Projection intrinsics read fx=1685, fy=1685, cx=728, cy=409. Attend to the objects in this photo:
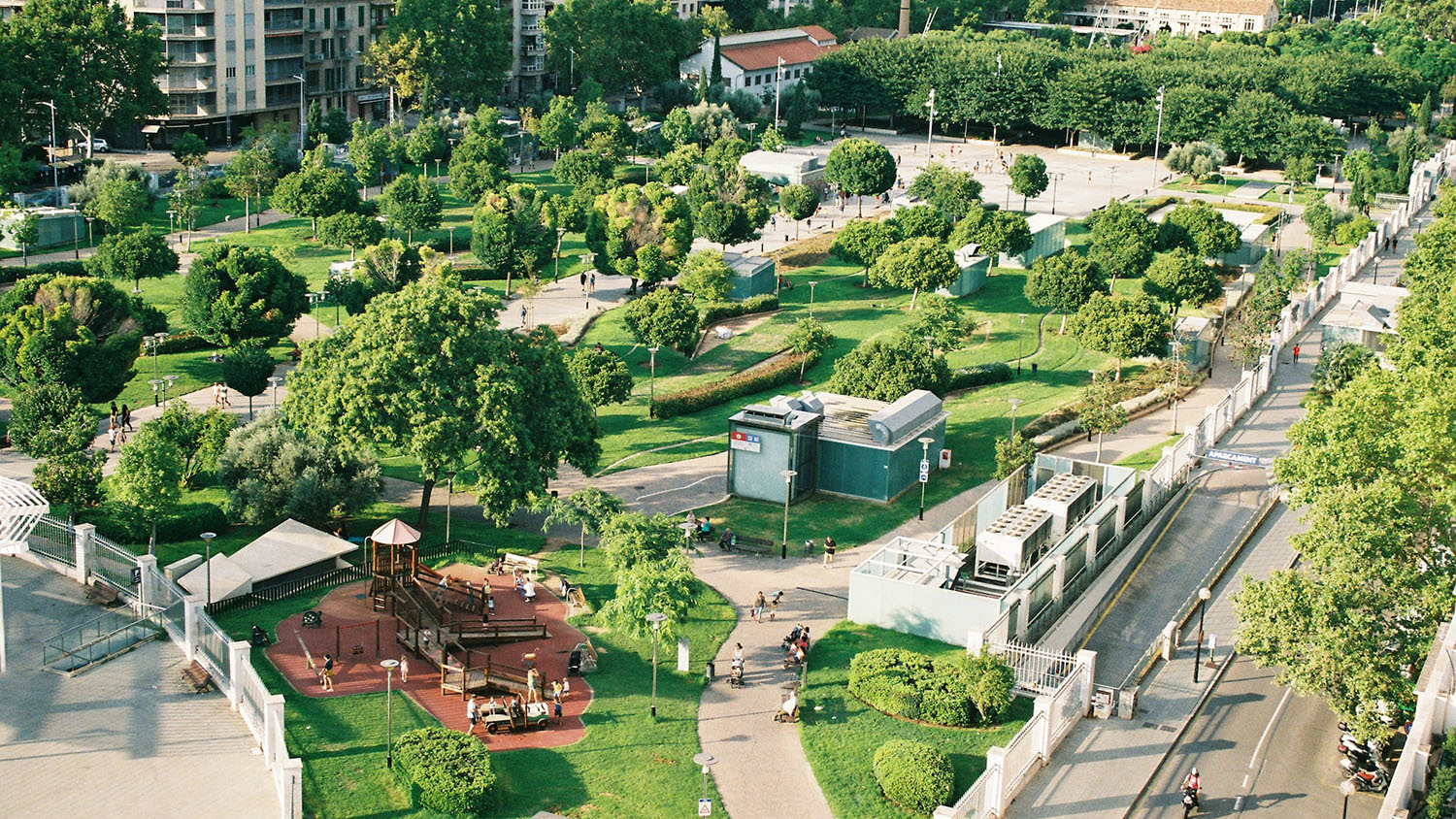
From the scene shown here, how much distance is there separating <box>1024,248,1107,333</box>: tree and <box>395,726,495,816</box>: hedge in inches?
2032

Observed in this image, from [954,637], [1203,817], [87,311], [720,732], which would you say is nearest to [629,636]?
[720,732]

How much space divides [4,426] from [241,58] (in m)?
68.6

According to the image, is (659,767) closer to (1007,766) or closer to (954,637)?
(1007,766)

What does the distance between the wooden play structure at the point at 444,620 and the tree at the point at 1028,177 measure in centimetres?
7039

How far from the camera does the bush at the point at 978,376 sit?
3073 inches

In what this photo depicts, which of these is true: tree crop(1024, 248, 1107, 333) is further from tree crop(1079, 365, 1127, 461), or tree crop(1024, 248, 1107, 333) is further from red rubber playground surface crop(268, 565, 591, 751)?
red rubber playground surface crop(268, 565, 591, 751)

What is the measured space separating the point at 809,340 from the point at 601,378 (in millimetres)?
14221

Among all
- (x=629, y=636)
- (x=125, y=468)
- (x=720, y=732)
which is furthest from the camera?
(x=125, y=468)

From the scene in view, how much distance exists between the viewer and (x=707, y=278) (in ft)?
290

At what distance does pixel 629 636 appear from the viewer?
4894cm

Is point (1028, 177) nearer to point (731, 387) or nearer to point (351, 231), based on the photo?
point (731, 387)

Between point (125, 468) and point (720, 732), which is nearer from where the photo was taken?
point (720, 732)

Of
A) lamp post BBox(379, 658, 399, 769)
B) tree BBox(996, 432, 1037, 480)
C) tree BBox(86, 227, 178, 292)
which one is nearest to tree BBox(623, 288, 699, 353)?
tree BBox(996, 432, 1037, 480)

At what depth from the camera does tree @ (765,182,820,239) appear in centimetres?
10844
